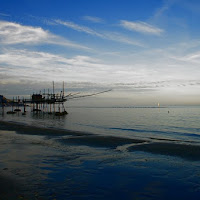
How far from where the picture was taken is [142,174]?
9.06 m

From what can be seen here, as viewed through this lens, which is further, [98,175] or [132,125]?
[132,125]

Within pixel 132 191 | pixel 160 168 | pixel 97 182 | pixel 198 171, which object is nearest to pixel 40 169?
pixel 97 182

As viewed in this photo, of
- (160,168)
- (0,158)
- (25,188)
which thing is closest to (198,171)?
(160,168)

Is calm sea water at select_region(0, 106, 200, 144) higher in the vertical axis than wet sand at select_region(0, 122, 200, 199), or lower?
lower

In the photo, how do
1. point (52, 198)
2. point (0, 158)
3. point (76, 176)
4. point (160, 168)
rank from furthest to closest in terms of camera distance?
point (0, 158) → point (160, 168) → point (76, 176) → point (52, 198)

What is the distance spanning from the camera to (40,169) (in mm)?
9352

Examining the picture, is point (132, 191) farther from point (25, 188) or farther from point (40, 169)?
point (40, 169)

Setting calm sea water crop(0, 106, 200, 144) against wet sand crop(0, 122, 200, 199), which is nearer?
wet sand crop(0, 122, 200, 199)

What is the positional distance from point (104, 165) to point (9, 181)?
471 cm

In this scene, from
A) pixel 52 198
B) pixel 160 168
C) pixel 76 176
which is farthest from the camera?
pixel 160 168

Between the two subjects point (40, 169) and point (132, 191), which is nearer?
point (132, 191)

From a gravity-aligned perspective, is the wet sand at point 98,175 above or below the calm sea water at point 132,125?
above

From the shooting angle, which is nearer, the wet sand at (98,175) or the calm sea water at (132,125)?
the wet sand at (98,175)

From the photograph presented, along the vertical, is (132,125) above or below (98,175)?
below
